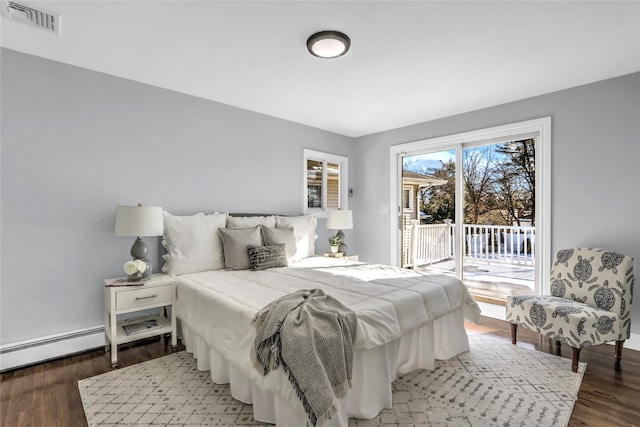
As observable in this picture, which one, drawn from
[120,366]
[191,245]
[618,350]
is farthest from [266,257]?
[618,350]

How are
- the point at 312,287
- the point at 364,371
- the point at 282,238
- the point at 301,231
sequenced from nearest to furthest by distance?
1. the point at 364,371
2. the point at 312,287
3. the point at 282,238
4. the point at 301,231

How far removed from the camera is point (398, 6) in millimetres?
2010

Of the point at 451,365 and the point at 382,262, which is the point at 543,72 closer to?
the point at 451,365

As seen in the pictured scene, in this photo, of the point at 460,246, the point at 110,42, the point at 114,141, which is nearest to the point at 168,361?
the point at 114,141

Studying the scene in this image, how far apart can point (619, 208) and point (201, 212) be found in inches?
166

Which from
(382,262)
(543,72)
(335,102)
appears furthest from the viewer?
(382,262)

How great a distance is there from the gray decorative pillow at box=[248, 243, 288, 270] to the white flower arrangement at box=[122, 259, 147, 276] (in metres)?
0.96

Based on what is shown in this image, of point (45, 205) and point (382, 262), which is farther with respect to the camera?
point (382, 262)

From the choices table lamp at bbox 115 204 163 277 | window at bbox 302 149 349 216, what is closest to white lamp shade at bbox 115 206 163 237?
table lamp at bbox 115 204 163 277

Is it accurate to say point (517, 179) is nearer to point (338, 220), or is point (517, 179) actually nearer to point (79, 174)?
point (338, 220)

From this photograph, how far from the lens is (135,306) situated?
269 cm

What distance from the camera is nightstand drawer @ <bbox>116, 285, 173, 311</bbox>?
2.62 meters

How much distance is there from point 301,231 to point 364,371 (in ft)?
7.64

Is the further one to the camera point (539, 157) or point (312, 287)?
point (539, 157)
